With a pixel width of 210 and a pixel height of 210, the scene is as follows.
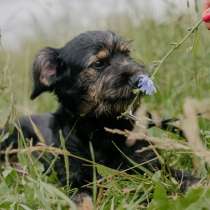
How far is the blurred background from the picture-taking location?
544 centimetres

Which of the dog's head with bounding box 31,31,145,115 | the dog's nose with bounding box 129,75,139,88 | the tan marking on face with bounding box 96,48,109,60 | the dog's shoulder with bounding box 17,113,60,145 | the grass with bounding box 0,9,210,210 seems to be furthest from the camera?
the dog's shoulder with bounding box 17,113,60,145

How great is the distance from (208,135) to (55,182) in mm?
1592

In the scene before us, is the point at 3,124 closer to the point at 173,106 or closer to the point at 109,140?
the point at 109,140

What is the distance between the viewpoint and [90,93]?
17.1 feet

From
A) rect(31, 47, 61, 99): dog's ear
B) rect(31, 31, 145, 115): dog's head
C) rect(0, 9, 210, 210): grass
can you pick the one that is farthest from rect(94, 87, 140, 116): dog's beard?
rect(31, 47, 61, 99): dog's ear

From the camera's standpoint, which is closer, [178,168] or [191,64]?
[178,168]

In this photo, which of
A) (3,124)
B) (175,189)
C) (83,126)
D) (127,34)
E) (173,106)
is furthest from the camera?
(127,34)

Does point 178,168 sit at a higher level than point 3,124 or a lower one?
lower

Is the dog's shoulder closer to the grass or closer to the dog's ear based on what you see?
the dog's ear

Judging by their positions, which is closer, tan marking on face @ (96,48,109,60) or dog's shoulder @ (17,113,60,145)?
tan marking on face @ (96,48,109,60)

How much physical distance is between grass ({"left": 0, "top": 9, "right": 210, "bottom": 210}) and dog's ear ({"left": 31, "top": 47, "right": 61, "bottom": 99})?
216 mm

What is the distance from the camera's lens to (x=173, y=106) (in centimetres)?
626

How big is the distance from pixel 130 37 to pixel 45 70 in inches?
116

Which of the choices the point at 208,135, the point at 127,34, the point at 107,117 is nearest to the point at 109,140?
the point at 107,117
